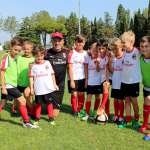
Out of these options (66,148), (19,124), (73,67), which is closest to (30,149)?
(66,148)

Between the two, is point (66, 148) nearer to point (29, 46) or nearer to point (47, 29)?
point (29, 46)

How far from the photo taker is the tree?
298ft

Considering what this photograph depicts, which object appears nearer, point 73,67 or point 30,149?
point 30,149

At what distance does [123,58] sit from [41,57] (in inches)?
60.4

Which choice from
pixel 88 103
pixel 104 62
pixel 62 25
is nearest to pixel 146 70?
pixel 104 62

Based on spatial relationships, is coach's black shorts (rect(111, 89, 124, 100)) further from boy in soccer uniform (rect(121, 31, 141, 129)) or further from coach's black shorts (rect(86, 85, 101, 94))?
coach's black shorts (rect(86, 85, 101, 94))

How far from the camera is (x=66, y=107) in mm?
9727

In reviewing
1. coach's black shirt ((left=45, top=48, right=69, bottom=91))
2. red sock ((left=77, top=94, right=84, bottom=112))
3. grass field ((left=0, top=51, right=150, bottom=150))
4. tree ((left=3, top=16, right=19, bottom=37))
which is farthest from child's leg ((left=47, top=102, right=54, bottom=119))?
tree ((left=3, top=16, right=19, bottom=37))

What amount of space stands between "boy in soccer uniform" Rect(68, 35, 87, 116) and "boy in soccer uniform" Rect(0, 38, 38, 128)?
1229mm

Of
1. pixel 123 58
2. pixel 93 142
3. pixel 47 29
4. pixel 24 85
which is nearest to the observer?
pixel 93 142

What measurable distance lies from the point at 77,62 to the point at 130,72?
55.7 inches

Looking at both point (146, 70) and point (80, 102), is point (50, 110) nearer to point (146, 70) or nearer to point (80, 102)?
point (80, 102)

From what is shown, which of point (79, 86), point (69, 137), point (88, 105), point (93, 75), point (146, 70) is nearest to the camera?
point (69, 137)

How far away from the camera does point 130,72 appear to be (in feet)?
24.7
